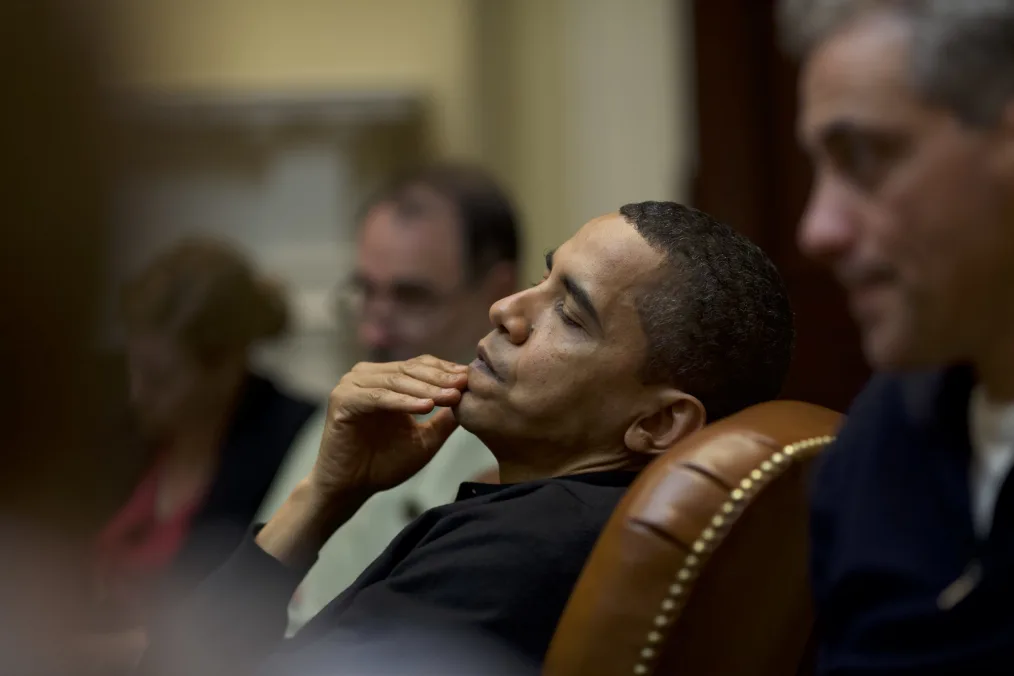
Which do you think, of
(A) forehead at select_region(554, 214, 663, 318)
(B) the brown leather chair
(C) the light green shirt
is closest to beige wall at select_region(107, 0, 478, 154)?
(C) the light green shirt

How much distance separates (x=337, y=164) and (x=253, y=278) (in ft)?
4.78

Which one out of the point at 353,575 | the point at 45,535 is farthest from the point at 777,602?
the point at 45,535

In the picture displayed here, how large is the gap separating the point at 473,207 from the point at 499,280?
281 mm

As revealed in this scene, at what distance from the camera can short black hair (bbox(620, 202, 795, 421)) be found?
1.01m

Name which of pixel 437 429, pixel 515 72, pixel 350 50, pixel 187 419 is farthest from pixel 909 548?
pixel 350 50

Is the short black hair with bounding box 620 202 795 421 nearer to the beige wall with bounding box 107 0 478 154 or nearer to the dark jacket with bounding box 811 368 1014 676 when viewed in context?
the dark jacket with bounding box 811 368 1014 676

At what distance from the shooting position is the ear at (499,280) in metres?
1.45

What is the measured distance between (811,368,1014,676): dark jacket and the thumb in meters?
0.48

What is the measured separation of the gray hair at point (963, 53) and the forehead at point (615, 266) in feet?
1.33

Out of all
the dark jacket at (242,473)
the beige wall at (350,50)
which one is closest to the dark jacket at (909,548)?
the dark jacket at (242,473)

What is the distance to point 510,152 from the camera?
3271 millimetres

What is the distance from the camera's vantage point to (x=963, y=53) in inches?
24.1

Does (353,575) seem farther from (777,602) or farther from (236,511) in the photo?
(236,511)

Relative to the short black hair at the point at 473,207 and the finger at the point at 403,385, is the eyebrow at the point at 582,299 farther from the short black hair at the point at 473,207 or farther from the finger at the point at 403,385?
the short black hair at the point at 473,207
